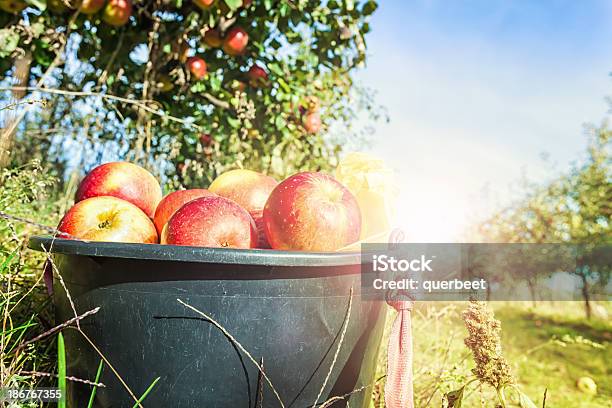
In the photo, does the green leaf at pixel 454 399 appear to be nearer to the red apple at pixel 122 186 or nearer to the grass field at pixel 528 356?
the grass field at pixel 528 356

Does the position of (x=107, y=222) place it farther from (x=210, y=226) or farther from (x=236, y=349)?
(x=236, y=349)

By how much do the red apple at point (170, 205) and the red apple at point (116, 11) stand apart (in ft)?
5.57

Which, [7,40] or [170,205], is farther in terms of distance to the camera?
[7,40]

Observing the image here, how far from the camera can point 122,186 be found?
58.4 inches

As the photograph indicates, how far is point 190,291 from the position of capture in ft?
3.35

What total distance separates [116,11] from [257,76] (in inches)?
34.4

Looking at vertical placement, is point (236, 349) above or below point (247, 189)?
below

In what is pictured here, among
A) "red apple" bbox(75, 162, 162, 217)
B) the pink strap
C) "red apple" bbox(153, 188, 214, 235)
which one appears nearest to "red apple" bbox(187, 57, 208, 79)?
"red apple" bbox(75, 162, 162, 217)

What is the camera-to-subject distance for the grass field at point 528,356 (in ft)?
6.84

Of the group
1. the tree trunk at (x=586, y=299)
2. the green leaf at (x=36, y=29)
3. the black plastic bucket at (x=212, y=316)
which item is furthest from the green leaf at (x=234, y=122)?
the tree trunk at (x=586, y=299)

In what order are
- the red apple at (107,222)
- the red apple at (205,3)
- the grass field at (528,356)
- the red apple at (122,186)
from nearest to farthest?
the red apple at (107,222) < the red apple at (122,186) < the grass field at (528,356) < the red apple at (205,3)

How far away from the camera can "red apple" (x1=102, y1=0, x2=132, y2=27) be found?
8.58 feet

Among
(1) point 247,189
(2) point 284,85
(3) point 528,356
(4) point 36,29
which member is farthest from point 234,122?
(3) point 528,356

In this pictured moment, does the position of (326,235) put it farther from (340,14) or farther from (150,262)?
(340,14)
